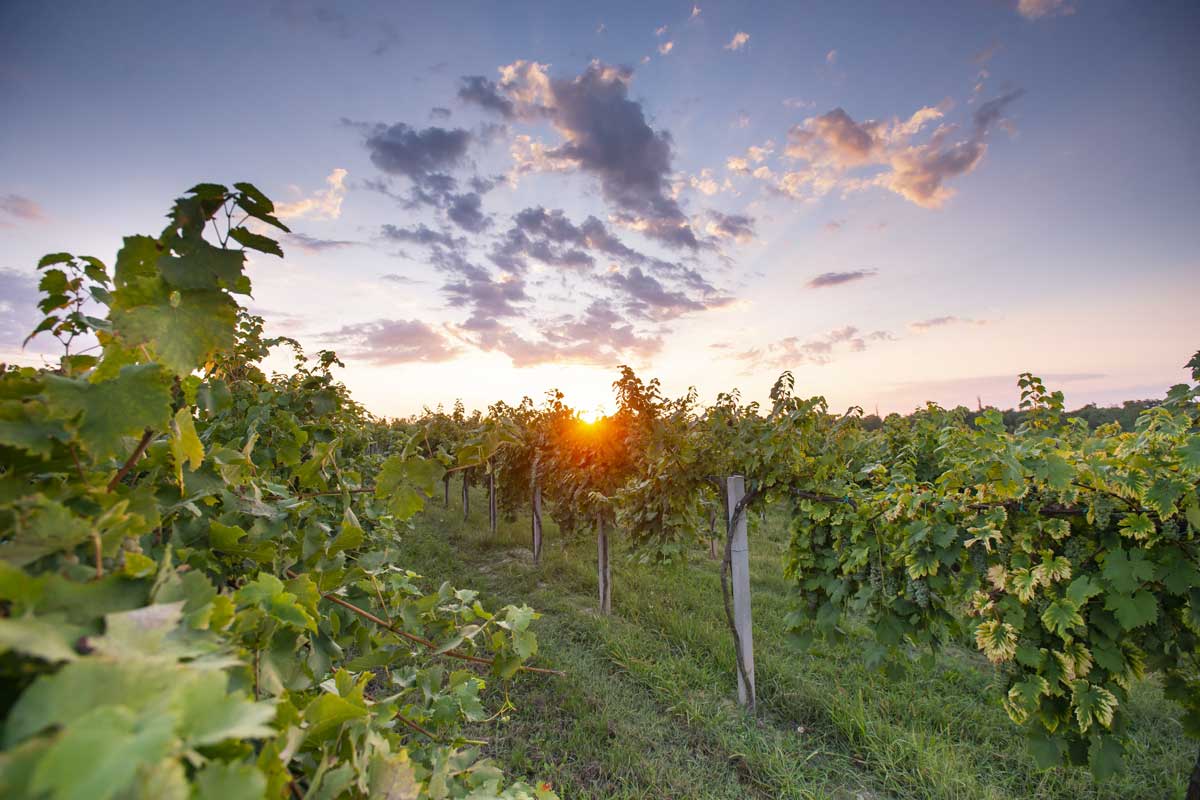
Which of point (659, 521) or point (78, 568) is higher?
point (78, 568)

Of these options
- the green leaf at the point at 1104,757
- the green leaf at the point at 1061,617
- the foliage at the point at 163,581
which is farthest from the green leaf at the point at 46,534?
the green leaf at the point at 1104,757

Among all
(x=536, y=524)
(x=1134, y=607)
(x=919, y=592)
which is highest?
(x=1134, y=607)

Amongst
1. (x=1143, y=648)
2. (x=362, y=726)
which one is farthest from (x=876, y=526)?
(x=362, y=726)

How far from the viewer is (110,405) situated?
0.53 meters

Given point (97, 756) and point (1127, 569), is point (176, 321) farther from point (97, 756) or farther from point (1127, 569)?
point (1127, 569)

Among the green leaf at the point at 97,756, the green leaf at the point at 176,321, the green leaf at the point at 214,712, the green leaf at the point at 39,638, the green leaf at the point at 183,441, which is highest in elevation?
the green leaf at the point at 176,321

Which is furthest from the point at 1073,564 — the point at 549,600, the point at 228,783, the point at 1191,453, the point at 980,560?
the point at 549,600

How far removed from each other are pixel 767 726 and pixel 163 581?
195 inches

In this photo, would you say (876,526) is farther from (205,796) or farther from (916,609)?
(205,796)

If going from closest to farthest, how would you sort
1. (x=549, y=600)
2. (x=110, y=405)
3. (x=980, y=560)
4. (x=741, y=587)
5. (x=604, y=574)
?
(x=110, y=405)
(x=980, y=560)
(x=741, y=587)
(x=604, y=574)
(x=549, y=600)

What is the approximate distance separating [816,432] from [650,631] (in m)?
3.37

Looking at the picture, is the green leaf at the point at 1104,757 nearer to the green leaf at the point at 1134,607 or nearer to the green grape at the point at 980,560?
the green leaf at the point at 1134,607

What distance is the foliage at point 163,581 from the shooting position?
31 cm

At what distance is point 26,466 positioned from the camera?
0.52 m
